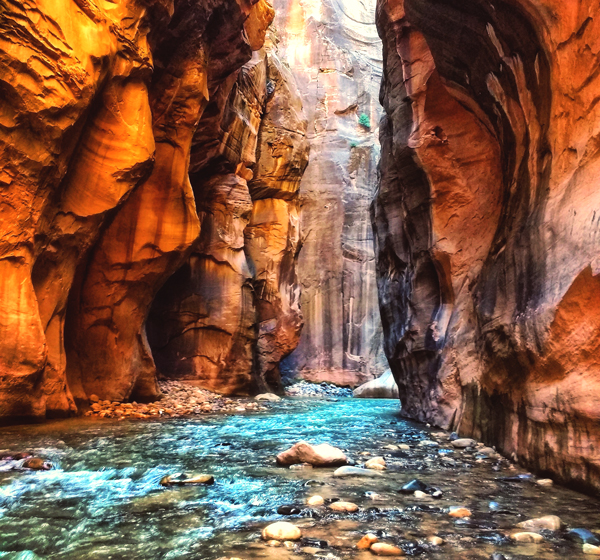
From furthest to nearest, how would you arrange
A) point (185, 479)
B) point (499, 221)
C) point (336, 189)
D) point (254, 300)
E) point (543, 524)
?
point (336, 189)
point (254, 300)
point (499, 221)
point (185, 479)
point (543, 524)

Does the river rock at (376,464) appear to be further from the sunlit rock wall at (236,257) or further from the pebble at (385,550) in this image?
the sunlit rock wall at (236,257)

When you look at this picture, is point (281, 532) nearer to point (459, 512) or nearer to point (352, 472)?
point (459, 512)

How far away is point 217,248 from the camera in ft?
54.0

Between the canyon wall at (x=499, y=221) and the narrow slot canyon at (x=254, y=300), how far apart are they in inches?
1.4

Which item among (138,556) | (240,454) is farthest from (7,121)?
(138,556)

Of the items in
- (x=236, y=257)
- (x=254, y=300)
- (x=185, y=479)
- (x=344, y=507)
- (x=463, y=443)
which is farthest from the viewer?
(x=254, y=300)

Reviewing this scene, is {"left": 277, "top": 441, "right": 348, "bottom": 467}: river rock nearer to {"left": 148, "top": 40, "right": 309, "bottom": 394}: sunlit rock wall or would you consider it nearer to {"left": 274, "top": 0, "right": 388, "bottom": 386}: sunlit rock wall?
{"left": 148, "top": 40, "right": 309, "bottom": 394}: sunlit rock wall

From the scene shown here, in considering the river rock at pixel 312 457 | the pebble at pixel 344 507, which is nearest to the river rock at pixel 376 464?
the river rock at pixel 312 457

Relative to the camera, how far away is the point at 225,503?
3.56m

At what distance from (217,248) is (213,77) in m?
5.44

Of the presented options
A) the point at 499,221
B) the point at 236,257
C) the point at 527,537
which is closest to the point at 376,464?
the point at 527,537

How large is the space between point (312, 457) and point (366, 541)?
7.56 ft

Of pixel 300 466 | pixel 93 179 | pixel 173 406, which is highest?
pixel 93 179

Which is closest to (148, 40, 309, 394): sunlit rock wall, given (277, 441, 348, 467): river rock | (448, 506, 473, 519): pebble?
(277, 441, 348, 467): river rock
